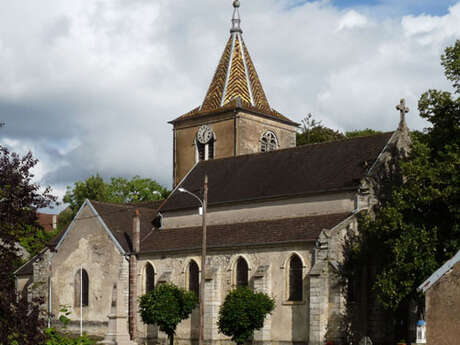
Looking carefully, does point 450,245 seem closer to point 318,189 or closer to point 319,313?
point 319,313

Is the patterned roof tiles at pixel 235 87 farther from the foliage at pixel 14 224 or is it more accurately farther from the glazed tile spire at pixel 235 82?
the foliage at pixel 14 224

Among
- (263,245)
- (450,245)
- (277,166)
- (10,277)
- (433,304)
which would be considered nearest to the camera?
(10,277)

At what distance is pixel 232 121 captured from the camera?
53.1 meters

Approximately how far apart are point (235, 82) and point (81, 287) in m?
18.5

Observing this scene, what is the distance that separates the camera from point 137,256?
44781mm

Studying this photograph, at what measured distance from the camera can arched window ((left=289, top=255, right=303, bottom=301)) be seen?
3703 cm

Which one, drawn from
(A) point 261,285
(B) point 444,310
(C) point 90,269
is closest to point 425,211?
(A) point 261,285

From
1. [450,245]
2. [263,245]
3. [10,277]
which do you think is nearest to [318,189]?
[263,245]

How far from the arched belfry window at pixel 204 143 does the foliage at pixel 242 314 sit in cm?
1965

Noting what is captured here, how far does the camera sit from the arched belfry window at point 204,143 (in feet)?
178

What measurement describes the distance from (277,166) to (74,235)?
43.5ft

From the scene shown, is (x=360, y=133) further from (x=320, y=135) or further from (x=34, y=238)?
(x=34, y=238)

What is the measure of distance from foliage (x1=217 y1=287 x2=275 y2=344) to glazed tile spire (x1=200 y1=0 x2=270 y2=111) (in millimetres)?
21436

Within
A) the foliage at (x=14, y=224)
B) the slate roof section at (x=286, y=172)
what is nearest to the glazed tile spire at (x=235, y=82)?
the slate roof section at (x=286, y=172)
